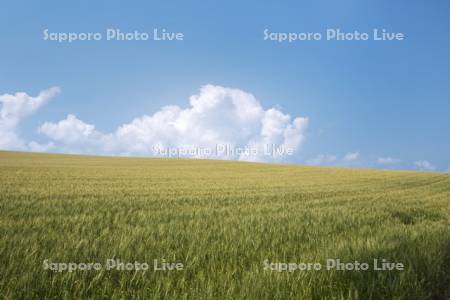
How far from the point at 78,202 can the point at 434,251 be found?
1097 cm

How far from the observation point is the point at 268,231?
707 centimetres

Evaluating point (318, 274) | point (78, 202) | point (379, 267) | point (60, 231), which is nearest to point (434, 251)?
point (379, 267)

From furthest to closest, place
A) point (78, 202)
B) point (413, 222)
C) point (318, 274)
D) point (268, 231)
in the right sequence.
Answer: point (78, 202) → point (413, 222) → point (268, 231) → point (318, 274)

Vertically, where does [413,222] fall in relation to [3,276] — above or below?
below

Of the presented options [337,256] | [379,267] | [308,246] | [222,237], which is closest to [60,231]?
[222,237]

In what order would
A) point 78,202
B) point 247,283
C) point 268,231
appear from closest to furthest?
point 247,283 → point 268,231 → point 78,202

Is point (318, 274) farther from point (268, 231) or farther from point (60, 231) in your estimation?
point (60, 231)

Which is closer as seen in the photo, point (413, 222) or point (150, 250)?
point (150, 250)

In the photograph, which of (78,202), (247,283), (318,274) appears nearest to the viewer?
(247,283)

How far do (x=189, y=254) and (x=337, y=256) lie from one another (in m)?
2.28

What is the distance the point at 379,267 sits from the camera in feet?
15.9

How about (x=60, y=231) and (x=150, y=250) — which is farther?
(x=60, y=231)

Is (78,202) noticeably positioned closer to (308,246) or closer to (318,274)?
(308,246)

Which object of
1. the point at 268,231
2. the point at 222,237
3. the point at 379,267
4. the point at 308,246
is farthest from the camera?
the point at 268,231
